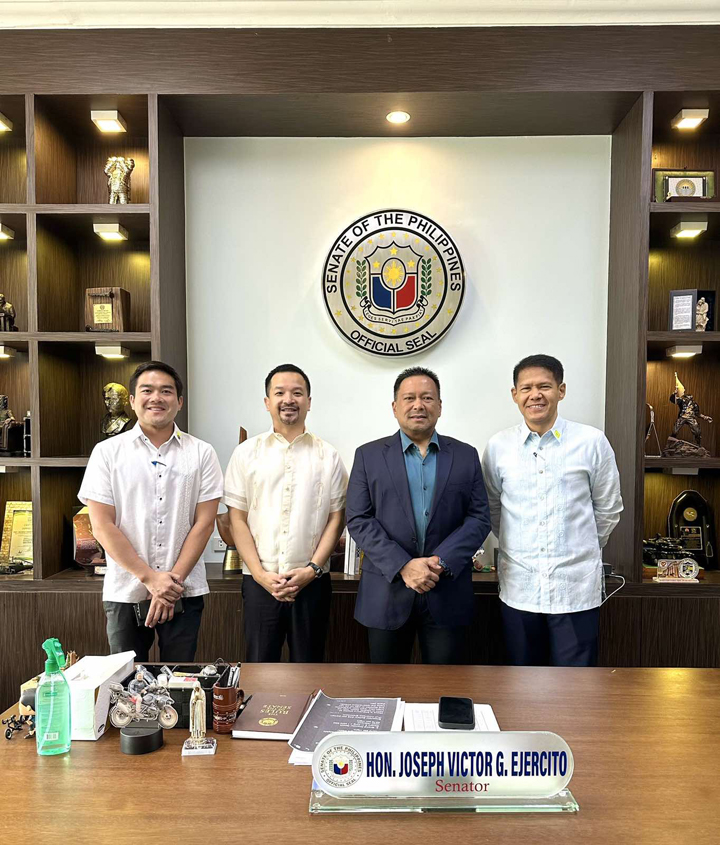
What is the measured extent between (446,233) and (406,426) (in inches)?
51.4

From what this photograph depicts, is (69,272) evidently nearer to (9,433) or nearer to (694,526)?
(9,433)

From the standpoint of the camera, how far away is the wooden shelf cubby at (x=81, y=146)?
3.07m

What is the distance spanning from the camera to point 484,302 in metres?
3.47

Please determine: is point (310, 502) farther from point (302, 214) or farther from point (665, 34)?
point (665, 34)

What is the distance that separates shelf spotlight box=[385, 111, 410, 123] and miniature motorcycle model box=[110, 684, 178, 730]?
2.72 metres

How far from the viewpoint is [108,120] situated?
3.13 meters

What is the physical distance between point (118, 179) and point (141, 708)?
100 inches

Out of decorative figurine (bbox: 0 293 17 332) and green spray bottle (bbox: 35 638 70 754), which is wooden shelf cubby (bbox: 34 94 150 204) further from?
green spray bottle (bbox: 35 638 70 754)

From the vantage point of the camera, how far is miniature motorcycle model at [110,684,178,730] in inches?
59.6

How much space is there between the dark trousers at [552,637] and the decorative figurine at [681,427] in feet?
3.39

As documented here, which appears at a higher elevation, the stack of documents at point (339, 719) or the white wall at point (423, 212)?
the white wall at point (423, 212)

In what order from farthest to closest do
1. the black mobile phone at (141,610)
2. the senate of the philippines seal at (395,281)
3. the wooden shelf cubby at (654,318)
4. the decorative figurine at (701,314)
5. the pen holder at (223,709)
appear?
1. the senate of the philippines seal at (395,281)
2. the decorative figurine at (701,314)
3. the wooden shelf cubby at (654,318)
4. the black mobile phone at (141,610)
5. the pen holder at (223,709)

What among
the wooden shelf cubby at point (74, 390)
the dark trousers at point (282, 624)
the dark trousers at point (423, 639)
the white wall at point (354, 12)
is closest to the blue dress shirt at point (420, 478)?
the dark trousers at point (423, 639)

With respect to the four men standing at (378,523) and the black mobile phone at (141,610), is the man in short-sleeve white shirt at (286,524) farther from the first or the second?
the black mobile phone at (141,610)
